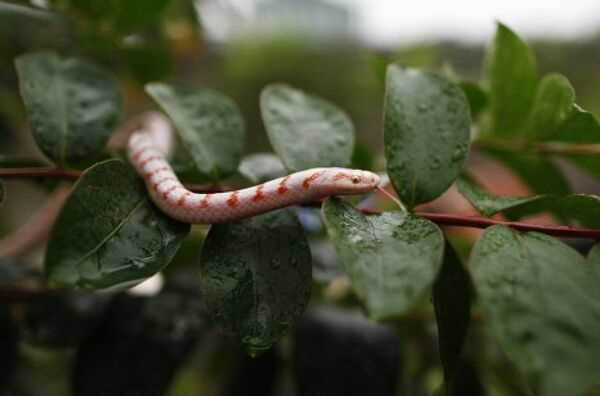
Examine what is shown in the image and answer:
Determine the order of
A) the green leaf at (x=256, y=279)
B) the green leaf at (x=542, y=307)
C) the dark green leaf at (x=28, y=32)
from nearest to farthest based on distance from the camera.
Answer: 1. the green leaf at (x=542, y=307)
2. the green leaf at (x=256, y=279)
3. the dark green leaf at (x=28, y=32)

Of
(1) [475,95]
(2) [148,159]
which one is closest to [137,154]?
(2) [148,159]

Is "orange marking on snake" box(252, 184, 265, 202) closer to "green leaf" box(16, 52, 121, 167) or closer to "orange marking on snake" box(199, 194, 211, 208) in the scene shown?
"orange marking on snake" box(199, 194, 211, 208)

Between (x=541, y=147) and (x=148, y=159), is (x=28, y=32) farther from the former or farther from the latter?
(x=541, y=147)

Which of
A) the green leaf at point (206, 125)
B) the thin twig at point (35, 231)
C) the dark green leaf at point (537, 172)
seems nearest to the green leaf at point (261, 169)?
the green leaf at point (206, 125)

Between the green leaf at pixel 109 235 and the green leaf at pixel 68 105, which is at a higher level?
the green leaf at pixel 68 105

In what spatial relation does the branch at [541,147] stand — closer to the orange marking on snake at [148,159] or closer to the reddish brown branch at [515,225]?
the reddish brown branch at [515,225]

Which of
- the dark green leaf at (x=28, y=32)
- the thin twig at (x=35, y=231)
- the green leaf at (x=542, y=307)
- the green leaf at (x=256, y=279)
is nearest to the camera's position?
the green leaf at (x=542, y=307)

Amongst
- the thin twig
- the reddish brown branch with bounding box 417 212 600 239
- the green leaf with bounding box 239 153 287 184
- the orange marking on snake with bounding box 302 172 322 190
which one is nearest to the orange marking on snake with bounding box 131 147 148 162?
the green leaf with bounding box 239 153 287 184
